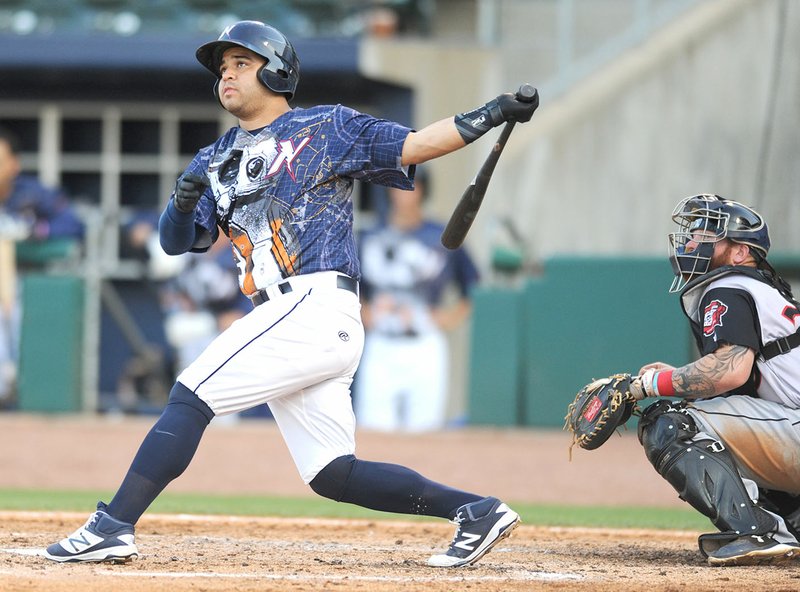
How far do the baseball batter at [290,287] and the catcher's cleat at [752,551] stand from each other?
0.75m

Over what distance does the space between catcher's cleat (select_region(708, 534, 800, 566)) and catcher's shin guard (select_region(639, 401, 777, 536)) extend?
1.2 inches

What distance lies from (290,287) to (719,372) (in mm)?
1428

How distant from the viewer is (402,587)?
3818 millimetres

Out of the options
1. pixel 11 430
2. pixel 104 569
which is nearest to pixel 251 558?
pixel 104 569

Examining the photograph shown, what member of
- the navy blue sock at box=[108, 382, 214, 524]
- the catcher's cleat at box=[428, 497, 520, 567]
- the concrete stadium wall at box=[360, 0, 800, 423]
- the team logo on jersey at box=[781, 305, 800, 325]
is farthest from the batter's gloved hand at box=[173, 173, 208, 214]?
the concrete stadium wall at box=[360, 0, 800, 423]

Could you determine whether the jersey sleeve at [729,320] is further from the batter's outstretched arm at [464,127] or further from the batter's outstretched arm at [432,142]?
the batter's outstretched arm at [432,142]

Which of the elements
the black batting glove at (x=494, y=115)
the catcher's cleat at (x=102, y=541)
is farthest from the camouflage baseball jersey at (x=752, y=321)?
the catcher's cleat at (x=102, y=541)

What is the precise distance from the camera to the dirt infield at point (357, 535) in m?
3.94

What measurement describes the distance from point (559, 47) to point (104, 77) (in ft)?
14.6

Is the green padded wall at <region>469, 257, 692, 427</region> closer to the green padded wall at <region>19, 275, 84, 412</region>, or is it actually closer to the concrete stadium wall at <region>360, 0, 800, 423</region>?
the concrete stadium wall at <region>360, 0, 800, 423</region>

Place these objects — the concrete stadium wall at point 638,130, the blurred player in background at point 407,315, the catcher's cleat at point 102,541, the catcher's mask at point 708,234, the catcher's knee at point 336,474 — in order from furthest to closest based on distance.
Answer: the concrete stadium wall at point 638,130 → the blurred player in background at point 407,315 → the catcher's mask at point 708,234 → the catcher's knee at point 336,474 → the catcher's cleat at point 102,541

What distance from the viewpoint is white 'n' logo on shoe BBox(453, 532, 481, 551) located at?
4.22m

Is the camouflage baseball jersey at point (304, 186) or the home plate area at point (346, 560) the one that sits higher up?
the camouflage baseball jersey at point (304, 186)

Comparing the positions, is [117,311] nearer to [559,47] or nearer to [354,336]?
[559,47]
